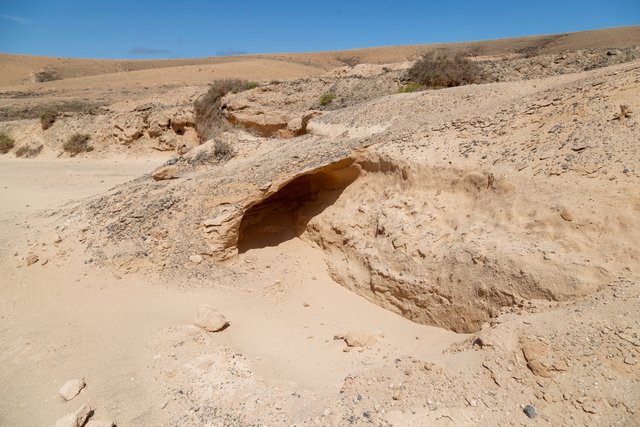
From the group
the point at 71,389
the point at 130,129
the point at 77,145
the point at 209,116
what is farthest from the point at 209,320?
the point at 77,145

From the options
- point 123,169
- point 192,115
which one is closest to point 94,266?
point 123,169

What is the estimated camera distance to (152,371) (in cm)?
381

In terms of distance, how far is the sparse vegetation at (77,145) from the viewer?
14867mm

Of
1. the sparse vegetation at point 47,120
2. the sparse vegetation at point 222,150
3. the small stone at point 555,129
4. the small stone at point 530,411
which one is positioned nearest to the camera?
the small stone at point 530,411

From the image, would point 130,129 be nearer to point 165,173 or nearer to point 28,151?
point 28,151

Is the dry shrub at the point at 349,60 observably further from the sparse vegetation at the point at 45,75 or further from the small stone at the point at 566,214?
the small stone at the point at 566,214

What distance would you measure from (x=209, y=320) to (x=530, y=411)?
3.27 m

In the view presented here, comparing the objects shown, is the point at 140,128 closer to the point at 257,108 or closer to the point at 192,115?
the point at 192,115

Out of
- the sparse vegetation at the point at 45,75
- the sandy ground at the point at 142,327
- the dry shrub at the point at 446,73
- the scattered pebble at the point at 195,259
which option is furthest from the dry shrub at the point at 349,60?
the scattered pebble at the point at 195,259

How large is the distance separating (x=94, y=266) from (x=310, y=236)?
3167 mm

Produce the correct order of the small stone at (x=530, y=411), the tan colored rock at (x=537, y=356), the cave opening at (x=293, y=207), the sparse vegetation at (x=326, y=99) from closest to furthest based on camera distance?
the small stone at (x=530, y=411) < the tan colored rock at (x=537, y=356) < the cave opening at (x=293, y=207) < the sparse vegetation at (x=326, y=99)

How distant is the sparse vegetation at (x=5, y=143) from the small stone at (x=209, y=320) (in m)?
15.6

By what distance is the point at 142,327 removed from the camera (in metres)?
4.50

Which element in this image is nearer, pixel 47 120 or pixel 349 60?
pixel 47 120
